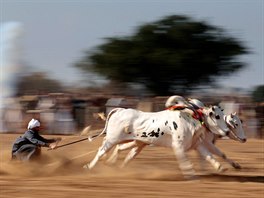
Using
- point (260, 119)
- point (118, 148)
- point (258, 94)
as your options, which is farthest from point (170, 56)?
point (118, 148)

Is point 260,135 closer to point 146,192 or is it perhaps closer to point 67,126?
point 67,126

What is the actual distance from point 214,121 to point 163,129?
1.18 meters

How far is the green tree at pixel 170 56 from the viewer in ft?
136

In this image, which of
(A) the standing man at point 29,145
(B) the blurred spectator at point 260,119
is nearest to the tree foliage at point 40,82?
(B) the blurred spectator at point 260,119

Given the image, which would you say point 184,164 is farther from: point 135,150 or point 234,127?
point 234,127

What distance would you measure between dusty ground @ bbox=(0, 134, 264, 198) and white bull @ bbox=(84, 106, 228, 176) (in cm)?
55

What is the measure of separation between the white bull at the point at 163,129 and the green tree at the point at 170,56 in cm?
2716

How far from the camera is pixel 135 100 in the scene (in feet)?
91.8

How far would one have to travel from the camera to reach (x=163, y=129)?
524 inches

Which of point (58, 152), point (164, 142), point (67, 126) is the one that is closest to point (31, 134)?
point (58, 152)

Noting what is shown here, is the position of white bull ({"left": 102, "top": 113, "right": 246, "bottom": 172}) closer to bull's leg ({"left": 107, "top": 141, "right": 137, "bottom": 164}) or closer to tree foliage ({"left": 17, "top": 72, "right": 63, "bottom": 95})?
bull's leg ({"left": 107, "top": 141, "right": 137, "bottom": 164})

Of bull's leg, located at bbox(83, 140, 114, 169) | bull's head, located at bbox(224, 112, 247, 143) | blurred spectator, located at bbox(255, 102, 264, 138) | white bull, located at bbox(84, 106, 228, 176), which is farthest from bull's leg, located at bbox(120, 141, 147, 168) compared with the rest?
blurred spectator, located at bbox(255, 102, 264, 138)

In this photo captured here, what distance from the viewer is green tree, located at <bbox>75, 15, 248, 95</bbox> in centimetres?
4138

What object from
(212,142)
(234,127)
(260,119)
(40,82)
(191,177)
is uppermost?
(234,127)
